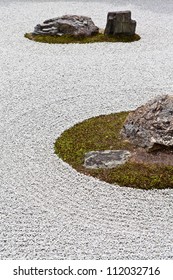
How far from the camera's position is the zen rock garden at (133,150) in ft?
28.9

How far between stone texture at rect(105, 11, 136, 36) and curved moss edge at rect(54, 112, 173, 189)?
234 inches

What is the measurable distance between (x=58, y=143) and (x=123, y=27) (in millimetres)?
7594

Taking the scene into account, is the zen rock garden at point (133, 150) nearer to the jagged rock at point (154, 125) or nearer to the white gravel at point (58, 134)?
the jagged rock at point (154, 125)

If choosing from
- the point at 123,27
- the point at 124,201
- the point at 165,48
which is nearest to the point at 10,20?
the point at 123,27

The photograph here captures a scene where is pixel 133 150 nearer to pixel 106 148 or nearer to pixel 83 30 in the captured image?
pixel 106 148

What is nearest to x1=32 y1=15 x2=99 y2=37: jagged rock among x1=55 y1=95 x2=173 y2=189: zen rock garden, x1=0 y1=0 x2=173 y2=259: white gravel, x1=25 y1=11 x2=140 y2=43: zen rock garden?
x1=25 y1=11 x2=140 y2=43: zen rock garden

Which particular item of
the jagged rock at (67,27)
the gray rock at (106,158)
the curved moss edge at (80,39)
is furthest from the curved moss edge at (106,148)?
the jagged rock at (67,27)

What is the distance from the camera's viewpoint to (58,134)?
1048cm

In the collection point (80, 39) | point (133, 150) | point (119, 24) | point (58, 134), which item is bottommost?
point (58, 134)

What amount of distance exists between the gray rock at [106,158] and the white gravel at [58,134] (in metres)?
0.35

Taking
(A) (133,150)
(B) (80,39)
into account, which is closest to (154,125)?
(A) (133,150)

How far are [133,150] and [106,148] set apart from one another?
1.55 feet

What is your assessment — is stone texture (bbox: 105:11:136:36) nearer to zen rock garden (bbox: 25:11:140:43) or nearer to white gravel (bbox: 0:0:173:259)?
zen rock garden (bbox: 25:11:140:43)

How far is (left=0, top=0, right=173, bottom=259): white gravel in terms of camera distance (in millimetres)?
7371
